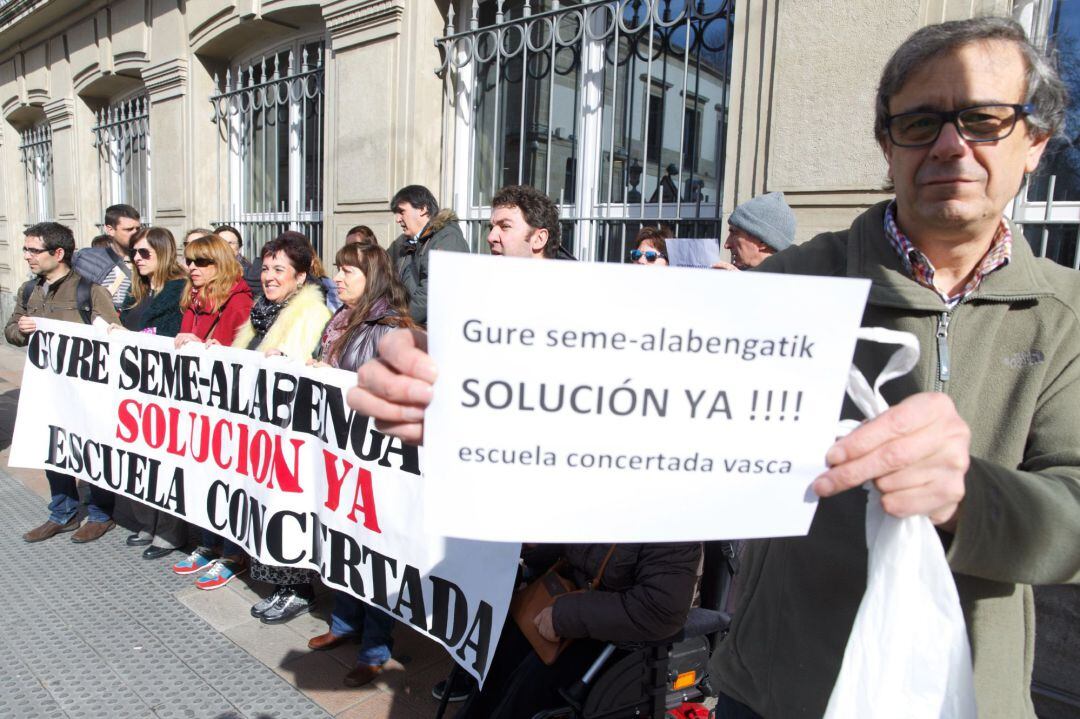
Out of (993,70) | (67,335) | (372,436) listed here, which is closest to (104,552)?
(67,335)

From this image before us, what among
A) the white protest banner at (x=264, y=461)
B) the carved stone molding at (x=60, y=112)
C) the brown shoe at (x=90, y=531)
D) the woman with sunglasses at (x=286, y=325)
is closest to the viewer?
the white protest banner at (x=264, y=461)

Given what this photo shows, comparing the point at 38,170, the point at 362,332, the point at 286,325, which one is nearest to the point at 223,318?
the point at 286,325

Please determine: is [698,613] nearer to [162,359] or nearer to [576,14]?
[162,359]

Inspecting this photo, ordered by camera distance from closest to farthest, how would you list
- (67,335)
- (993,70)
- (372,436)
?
(993,70)
(372,436)
(67,335)

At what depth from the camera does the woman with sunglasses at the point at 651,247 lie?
407 centimetres

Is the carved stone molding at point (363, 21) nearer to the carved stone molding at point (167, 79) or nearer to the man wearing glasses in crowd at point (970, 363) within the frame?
the carved stone molding at point (167, 79)

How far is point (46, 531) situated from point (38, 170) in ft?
42.0

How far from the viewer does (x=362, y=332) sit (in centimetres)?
323

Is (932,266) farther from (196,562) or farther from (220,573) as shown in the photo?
(196,562)

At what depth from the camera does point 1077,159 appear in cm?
315

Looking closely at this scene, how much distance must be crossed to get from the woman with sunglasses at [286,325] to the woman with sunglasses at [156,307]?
0.79m

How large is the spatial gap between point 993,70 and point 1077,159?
2730 mm

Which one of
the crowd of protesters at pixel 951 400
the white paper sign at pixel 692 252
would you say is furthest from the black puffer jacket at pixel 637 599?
the white paper sign at pixel 692 252

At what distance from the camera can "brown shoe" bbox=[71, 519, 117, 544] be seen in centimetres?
440
